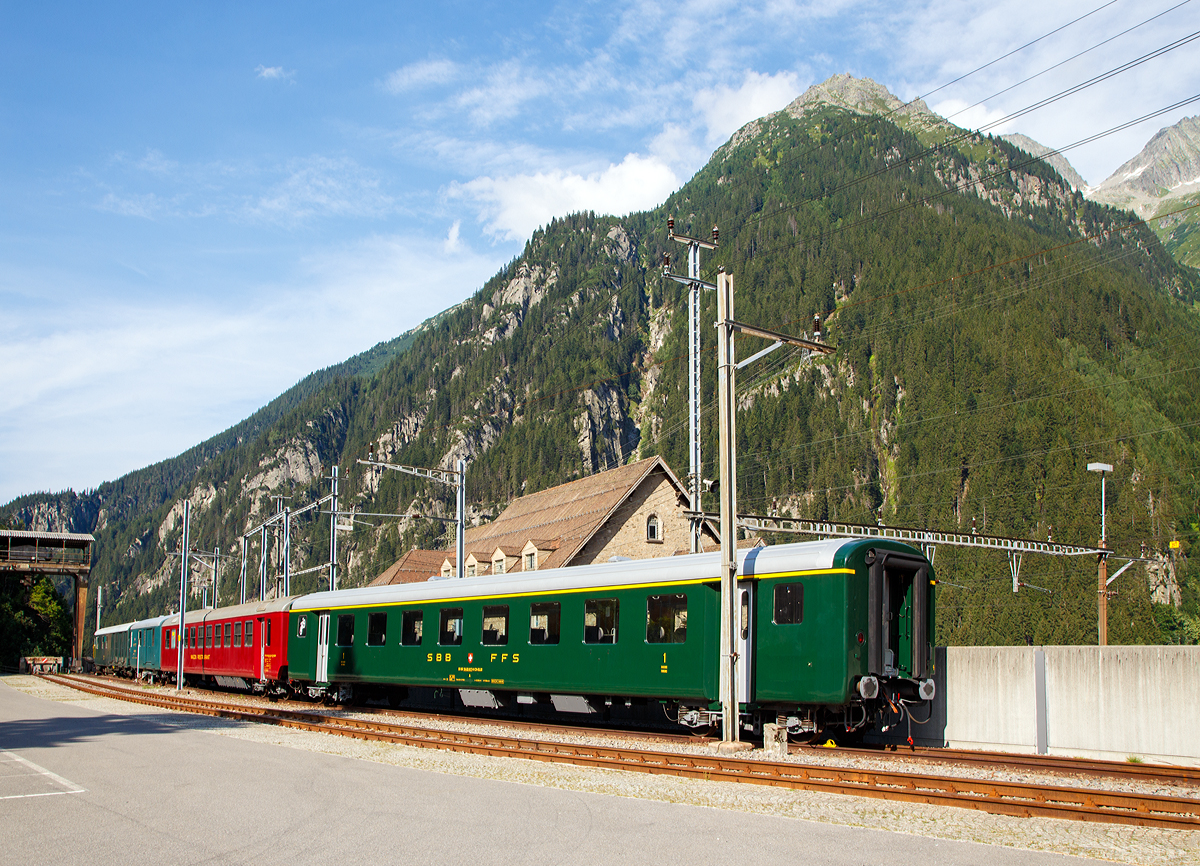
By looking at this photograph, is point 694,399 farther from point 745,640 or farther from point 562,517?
point 562,517

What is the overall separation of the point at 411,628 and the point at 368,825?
48.6 ft

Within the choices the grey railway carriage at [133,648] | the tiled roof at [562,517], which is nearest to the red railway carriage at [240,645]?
the grey railway carriage at [133,648]

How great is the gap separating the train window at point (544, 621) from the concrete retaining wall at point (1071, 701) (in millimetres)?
7157

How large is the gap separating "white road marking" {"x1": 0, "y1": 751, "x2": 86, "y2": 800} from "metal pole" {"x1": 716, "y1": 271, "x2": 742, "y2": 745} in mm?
9694

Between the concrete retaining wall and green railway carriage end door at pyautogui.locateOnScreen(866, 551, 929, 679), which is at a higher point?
green railway carriage end door at pyautogui.locateOnScreen(866, 551, 929, 679)

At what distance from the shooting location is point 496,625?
72.2 ft

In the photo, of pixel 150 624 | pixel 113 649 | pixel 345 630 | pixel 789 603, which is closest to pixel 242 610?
pixel 345 630

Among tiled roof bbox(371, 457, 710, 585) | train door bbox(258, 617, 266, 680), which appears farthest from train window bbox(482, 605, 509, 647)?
tiled roof bbox(371, 457, 710, 585)

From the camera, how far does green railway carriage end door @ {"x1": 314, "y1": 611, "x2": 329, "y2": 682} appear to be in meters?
27.5

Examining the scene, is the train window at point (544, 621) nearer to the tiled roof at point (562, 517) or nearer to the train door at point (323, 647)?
the train door at point (323, 647)

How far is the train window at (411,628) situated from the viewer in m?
24.2

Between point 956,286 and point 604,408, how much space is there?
75.0m

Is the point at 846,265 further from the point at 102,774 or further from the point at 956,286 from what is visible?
the point at 102,774

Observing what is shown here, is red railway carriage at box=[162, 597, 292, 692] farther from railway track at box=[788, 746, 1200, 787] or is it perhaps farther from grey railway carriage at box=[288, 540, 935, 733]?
railway track at box=[788, 746, 1200, 787]
